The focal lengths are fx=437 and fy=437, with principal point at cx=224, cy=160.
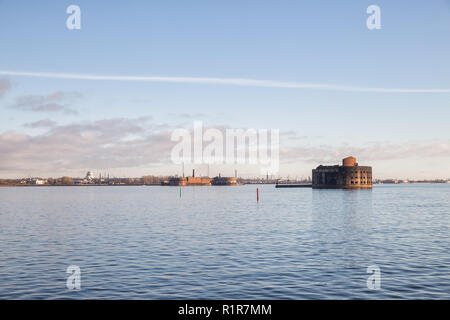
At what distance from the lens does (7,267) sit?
27.3m

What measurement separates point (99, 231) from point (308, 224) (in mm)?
24932

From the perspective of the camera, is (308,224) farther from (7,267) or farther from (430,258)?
(7,267)

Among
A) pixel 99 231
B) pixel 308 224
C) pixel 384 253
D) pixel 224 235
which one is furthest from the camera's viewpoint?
pixel 308 224

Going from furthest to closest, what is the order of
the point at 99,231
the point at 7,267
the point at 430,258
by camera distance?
the point at 99,231, the point at 430,258, the point at 7,267

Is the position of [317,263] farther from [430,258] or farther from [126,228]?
[126,228]
